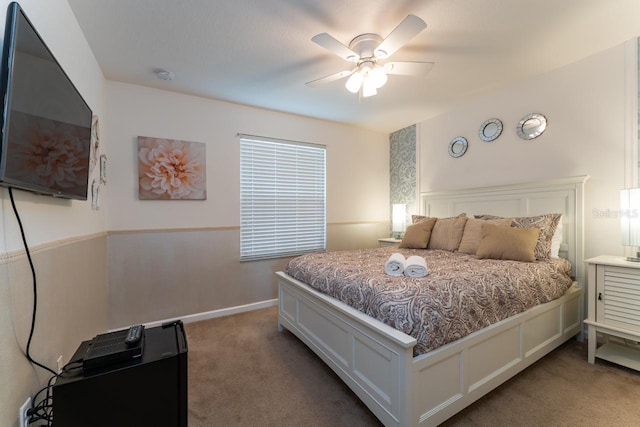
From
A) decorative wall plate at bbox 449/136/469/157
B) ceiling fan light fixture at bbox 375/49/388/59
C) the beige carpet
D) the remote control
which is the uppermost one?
ceiling fan light fixture at bbox 375/49/388/59

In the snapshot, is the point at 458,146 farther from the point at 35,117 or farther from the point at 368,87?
the point at 35,117

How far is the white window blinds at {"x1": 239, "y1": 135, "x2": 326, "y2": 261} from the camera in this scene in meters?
3.46

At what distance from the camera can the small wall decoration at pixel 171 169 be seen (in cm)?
285

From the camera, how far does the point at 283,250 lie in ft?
12.2

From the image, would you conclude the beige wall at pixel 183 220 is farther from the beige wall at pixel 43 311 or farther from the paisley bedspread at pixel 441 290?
the paisley bedspread at pixel 441 290

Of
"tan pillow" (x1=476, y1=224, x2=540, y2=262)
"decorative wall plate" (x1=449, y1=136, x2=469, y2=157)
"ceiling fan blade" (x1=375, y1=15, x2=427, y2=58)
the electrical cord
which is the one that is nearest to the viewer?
the electrical cord

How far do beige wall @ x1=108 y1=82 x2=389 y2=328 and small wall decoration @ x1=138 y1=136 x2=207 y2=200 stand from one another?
7 centimetres

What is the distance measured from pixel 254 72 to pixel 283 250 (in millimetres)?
2182

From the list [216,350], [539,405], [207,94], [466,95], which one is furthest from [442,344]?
[207,94]

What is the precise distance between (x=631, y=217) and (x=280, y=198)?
3349mm

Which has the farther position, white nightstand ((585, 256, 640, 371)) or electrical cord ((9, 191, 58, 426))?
white nightstand ((585, 256, 640, 371))

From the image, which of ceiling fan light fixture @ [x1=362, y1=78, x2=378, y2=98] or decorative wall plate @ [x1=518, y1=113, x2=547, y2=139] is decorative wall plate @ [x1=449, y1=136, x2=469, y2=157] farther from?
ceiling fan light fixture @ [x1=362, y1=78, x2=378, y2=98]

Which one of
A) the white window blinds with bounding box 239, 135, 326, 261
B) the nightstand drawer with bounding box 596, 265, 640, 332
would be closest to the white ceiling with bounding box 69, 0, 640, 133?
the white window blinds with bounding box 239, 135, 326, 261

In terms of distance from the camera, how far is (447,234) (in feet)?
9.93
